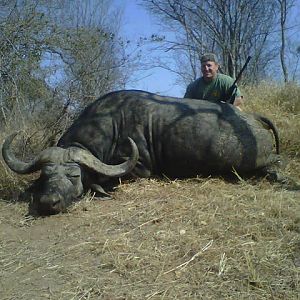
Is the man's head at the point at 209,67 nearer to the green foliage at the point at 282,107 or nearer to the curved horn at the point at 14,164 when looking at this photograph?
the green foliage at the point at 282,107

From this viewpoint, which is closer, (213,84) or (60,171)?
(60,171)

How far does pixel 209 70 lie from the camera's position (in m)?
6.80

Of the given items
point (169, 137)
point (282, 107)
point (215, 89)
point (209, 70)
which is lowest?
point (169, 137)

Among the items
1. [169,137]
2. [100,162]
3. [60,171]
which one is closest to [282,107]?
[169,137]

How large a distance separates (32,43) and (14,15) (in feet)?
2.56

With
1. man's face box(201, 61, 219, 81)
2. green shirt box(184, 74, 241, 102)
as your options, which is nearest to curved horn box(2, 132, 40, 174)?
green shirt box(184, 74, 241, 102)

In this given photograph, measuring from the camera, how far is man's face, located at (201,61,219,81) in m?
6.79

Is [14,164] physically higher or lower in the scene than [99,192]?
higher

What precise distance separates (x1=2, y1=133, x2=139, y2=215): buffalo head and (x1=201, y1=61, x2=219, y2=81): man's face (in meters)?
2.56

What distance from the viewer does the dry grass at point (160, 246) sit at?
2.71m

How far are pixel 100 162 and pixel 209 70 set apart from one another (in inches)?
109

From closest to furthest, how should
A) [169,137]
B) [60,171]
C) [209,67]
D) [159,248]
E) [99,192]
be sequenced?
[159,248]
[60,171]
[99,192]
[169,137]
[209,67]

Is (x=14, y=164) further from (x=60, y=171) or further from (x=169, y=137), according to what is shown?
(x=169, y=137)

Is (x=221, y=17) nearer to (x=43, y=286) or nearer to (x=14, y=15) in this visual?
(x=14, y=15)
